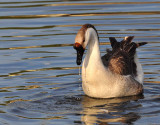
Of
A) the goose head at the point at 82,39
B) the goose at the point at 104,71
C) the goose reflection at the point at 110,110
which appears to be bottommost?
the goose reflection at the point at 110,110

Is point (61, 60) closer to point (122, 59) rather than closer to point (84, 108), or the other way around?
point (122, 59)

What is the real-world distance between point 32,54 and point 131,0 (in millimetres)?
7057

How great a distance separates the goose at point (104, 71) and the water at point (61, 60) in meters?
0.23

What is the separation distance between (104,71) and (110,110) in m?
1.01

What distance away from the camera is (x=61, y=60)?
52.9 ft

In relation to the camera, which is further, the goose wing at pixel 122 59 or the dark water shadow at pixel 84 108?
the goose wing at pixel 122 59

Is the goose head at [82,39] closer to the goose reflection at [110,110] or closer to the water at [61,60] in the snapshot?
the goose reflection at [110,110]

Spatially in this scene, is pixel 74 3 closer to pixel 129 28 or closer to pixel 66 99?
pixel 129 28

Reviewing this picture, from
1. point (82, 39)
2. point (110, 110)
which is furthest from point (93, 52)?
point (110, 110)

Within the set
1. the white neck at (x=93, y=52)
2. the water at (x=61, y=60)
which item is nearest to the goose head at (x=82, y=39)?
the white neck at (x=93, y=52)

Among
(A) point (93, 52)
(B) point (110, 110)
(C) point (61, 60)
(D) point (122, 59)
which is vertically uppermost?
(A) point (93, 52)

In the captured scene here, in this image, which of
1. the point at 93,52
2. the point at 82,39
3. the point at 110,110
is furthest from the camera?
the point at 93,52

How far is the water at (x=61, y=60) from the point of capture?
12031 millimetres

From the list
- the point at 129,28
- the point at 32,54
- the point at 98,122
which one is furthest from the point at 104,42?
the point at 98,122
